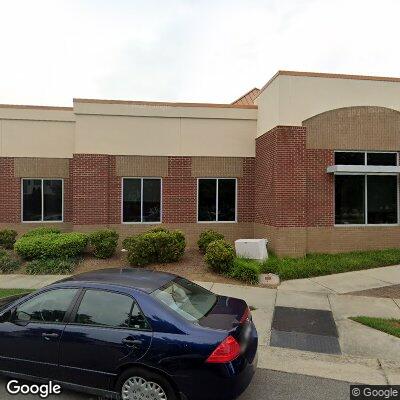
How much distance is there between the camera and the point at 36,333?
443 centimetres

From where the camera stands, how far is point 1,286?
10.1 metres

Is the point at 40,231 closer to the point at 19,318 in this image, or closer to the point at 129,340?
the point at 19,318

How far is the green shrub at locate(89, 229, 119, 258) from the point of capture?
41.7 ft

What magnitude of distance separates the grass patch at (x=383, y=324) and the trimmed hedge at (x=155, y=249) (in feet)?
19.4

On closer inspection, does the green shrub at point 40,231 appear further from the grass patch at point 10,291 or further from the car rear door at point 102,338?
the car rear door at point 102,338

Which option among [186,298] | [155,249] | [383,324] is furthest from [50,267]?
[383,324]

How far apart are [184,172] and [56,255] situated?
5.44 m

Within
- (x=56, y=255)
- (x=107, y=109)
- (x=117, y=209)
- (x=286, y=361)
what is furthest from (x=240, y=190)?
(x=286, y=361)

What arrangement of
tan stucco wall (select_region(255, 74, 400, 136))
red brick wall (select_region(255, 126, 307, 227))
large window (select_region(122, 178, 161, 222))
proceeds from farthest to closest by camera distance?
large window (select_region(122, 178, 161, 222)), tan stucco wall (select_region(255, 74, 400, 136)), red brick wall (select_region(255, 126, 307, 227))

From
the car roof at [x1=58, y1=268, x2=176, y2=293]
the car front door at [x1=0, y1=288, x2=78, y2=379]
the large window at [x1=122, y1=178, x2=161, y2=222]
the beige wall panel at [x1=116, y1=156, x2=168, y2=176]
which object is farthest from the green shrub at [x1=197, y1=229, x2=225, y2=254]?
the car front door at [x1=0, y1=288, x2=78, y2=379]

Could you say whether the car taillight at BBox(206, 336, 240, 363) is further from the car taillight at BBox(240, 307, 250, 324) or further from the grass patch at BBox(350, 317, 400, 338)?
the grass patch at BBox(350, 317, 400, 338)

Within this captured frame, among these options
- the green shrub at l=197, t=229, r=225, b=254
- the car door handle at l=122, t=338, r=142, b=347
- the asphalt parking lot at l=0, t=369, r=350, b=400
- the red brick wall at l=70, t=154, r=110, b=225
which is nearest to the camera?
the car door handle at l=122, t=338, r=142, b=347

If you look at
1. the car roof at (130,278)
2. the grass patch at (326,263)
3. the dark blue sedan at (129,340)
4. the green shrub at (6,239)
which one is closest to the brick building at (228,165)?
the grass patch at (326,263)

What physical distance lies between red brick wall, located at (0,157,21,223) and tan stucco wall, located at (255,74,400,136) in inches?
402
